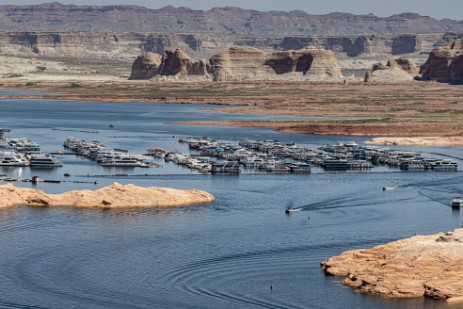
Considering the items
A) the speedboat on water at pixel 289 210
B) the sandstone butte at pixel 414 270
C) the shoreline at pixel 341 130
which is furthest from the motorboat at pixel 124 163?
the sandstone butte at pixel 414 270

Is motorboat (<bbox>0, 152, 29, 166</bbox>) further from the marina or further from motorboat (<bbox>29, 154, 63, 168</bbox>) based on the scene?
the marina

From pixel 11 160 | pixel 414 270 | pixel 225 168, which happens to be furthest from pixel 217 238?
pixel 11 160

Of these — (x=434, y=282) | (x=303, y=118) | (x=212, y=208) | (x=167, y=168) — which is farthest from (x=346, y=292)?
(x=303, y=118)

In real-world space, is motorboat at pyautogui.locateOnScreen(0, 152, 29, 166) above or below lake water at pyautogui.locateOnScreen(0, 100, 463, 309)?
below

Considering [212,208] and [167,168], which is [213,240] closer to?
[212,208]

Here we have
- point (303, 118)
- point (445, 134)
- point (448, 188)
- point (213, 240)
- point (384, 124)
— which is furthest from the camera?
point (303, 118)

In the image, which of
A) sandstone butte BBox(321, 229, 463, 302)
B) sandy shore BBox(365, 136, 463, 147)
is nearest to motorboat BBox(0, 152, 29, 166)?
sandy shore BBox(365, 136, 463, 147)

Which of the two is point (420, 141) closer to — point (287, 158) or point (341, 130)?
point (341, 130)
